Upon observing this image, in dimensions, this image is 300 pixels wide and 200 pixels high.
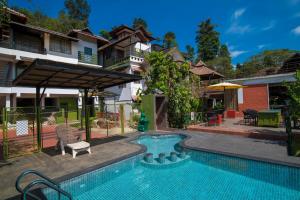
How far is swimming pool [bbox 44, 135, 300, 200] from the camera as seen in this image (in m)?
5.17

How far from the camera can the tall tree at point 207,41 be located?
188 ft

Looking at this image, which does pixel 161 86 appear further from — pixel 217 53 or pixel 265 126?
pixel 217 53

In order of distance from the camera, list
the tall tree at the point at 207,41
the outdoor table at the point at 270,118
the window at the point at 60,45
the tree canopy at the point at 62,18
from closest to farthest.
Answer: the outdoor table at the point at 270,118, the window at the point at 60,45, the tree canopy at the point at 62,18, the tall tree at the point at 207,41

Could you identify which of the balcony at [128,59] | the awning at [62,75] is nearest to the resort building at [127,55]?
the balcony at [128,59]

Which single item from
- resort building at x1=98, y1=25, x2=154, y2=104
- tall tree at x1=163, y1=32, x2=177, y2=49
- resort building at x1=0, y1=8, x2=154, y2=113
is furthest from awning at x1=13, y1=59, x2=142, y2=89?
tall tree at x1=163, y1=32, x2=177, y2=49

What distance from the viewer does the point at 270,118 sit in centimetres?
1167

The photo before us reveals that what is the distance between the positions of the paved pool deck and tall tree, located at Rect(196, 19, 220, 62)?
52.4 metres

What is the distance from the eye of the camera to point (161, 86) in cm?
1482

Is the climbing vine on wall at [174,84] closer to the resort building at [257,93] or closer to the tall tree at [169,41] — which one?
the resort building at [257,93]

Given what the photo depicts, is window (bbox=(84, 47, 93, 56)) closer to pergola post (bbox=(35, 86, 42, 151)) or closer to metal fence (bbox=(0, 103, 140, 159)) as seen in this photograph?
Answer: metal fence (bbox=(0, 103, 140, 159))

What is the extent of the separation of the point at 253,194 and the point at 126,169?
4338mm

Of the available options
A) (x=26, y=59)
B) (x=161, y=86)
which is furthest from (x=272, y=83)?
(x=26, y=59)

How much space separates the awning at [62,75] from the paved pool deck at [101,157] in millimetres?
3216

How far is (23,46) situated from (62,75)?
17869mm
